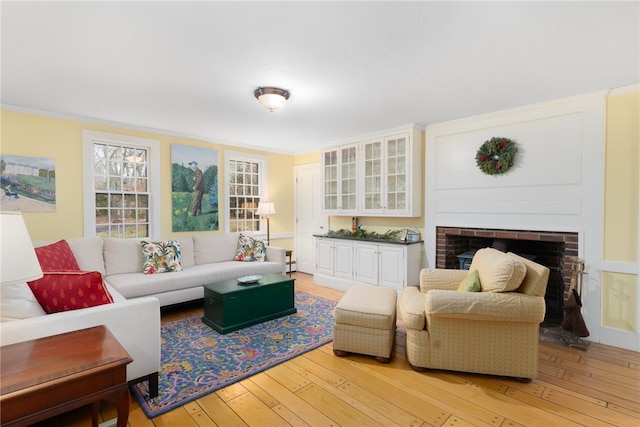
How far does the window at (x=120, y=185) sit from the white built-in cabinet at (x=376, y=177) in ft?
9.01

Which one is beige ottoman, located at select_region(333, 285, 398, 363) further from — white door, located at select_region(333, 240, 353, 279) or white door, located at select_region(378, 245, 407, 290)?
white door, located at select_region(333, 240, 353, 279)

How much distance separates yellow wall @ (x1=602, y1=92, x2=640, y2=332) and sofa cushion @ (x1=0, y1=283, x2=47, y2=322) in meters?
4.63

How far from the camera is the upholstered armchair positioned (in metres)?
2.29

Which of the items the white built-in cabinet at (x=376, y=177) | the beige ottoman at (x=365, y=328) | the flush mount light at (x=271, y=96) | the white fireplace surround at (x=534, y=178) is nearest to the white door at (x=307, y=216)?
the white built-in cabinet at (x=376, y=177)

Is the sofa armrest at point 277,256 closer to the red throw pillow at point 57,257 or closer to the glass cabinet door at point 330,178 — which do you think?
the glass cabinet door at point 330,178

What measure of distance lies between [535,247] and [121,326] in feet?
14.2

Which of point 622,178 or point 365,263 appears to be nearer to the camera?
point 622,178

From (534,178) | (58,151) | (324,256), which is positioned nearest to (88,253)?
(58,151)

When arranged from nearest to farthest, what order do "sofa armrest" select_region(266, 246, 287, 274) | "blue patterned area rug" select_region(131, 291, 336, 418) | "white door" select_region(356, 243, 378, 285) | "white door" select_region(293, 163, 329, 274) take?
"blue patterned area rug" select_region(131, 291, 336, 418) < "white door" select_region(356, 243, 378, 285) < "sofa armrest" select_region(266, 246, 287, 274) < "white door" select_region(293, 163, 329, 274)

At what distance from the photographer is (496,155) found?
369 cm

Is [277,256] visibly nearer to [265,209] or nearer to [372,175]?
[265,209]

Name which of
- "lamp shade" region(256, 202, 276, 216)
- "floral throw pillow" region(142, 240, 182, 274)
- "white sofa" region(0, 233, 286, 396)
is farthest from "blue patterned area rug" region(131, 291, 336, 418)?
"lamp shade" region(256, 202, 276, 216)

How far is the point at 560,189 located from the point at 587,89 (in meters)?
0.99

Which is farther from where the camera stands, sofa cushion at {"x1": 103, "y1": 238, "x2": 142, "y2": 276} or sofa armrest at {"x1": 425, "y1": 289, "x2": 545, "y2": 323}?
sofa cushion at {"x1": 103, "y1": 238, "x2": 142, "y2": 276}
